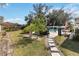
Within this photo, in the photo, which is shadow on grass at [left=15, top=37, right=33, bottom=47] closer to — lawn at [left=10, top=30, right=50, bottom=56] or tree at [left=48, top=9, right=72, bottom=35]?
lawn at [left=10, top=30, right=50, bottom=56]

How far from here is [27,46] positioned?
7.78ft

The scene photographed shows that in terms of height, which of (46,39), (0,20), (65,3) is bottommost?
(46,39)

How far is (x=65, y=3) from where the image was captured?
2.34 metres

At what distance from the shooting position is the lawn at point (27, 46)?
2350mm

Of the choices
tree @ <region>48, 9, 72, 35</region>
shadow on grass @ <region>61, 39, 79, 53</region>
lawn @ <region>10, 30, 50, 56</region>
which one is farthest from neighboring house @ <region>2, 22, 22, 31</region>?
shadow on grass @ <region>61, 39, 79, 53</region>

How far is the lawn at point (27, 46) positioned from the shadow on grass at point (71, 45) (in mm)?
195

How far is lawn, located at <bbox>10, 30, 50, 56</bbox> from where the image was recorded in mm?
2350

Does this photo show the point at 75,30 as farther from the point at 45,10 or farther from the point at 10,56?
the point at 10,56

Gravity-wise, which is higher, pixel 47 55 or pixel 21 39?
pixel 21 39

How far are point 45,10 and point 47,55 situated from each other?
448 mm

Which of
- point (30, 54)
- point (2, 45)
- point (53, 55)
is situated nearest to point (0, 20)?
point (2, 45)

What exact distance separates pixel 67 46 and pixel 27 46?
399 mm

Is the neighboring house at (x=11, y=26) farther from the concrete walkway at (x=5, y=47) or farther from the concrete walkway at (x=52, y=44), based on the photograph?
the concrete walkway at (x=52, y=44)

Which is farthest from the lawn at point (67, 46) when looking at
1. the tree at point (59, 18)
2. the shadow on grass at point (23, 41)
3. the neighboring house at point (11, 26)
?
the neighboring house at point (11, 26)
